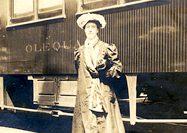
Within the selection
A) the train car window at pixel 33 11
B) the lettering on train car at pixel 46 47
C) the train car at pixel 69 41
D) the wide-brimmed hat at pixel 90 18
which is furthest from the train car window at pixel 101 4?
the wide-brimmed hat at pixel 90 18

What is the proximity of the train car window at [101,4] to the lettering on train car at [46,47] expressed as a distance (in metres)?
0.68

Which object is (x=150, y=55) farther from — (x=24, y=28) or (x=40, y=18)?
(x=24, y=28)

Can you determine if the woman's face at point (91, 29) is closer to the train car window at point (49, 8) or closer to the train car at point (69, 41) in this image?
the train car at point (69, 41)

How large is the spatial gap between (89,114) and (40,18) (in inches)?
97.7

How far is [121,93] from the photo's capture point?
12.6 feet

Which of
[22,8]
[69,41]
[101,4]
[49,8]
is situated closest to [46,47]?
[69,41]

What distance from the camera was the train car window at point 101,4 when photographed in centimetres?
356

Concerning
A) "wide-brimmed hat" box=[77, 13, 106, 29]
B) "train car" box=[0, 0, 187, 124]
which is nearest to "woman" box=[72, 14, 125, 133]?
"wide-brimmed hat" box=[77, 13, 106, 29]

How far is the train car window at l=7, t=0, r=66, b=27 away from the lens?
4.12 metres

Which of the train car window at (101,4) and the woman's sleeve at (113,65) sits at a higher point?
the train car window at (101,4)

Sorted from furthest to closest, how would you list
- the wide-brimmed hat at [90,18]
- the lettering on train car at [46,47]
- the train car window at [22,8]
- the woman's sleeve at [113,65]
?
1. the train car window at [22,8]
2. the lettering on train car at [46,47]
3. the wide-brimmed hat at [90,18]
4. the woman's sleeve at [113,65]

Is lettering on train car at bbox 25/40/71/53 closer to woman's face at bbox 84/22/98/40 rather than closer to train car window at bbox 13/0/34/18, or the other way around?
train car window at bbox 13/0/34/18

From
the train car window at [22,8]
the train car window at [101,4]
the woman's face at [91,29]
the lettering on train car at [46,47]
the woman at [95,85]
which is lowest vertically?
the woman at [95,85]

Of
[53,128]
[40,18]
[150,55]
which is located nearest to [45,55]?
[40,18]
